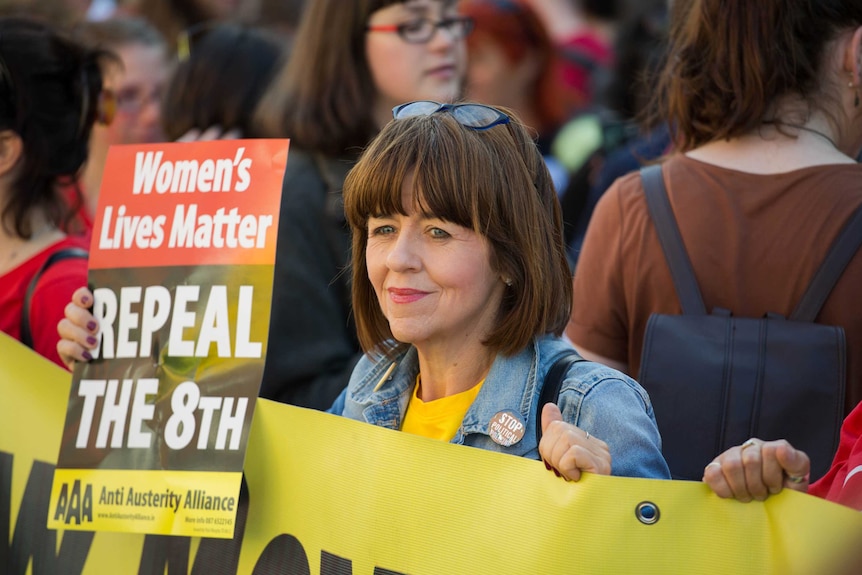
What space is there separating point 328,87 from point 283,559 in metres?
1.94

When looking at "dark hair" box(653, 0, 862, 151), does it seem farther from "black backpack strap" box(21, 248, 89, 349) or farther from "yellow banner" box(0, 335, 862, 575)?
"black backpack strap" box(21, 248, 89, 349)

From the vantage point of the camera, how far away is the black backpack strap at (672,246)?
8.92ft

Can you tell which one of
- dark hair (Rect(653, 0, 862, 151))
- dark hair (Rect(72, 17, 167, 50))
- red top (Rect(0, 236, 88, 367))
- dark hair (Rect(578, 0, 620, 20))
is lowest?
red top (Rect(0, 236, 88, 367))

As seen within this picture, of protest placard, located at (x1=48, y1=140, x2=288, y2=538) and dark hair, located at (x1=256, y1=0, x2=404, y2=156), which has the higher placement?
dark hair, located at (x1=256, y1=0, x2=404, y2=156)

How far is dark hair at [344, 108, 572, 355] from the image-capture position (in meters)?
2.44

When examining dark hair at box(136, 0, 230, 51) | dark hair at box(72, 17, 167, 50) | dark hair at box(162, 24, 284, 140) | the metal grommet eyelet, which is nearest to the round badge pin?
the metal grommet eyelet

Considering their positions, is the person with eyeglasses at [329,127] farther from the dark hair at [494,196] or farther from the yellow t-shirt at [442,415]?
the dark hair at [494,196]

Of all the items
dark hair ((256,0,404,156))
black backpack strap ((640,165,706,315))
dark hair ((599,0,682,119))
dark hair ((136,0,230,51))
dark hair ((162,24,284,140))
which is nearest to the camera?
black backpack strap ((640,165,706,315))

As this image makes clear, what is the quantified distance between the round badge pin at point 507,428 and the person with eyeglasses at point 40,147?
1.42 meters

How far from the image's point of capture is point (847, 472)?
227 centimetres

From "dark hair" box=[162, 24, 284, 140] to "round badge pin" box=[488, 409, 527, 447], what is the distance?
99.0 inches

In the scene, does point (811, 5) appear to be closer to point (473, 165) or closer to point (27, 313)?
point (473, 165)

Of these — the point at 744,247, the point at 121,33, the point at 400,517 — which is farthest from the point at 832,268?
the point at 121,33

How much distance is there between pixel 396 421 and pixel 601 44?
4918mm
